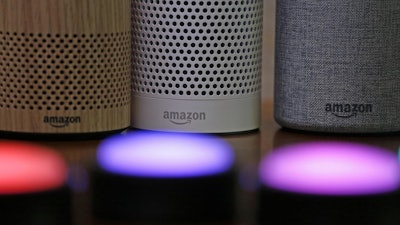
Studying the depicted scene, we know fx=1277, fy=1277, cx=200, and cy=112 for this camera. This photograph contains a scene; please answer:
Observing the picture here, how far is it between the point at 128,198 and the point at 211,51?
0.68 ft

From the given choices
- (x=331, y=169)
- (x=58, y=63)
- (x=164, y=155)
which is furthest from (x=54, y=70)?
(x=331, y=169)

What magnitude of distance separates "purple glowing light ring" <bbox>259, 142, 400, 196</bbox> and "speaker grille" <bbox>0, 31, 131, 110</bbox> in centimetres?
17

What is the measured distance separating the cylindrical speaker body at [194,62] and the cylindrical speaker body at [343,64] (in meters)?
0.04

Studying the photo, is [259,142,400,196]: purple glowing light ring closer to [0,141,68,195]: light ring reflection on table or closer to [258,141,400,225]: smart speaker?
[258,141,400,225]: smart speaker

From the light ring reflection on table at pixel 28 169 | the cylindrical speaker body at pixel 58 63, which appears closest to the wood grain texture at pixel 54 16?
the cylindrical speaker body at pixel 58 63

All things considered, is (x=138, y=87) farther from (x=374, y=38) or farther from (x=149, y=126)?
(x=374, y=38)

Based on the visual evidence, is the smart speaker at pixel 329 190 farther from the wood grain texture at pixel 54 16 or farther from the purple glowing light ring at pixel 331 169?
the wood grain texture at pixel 54 16

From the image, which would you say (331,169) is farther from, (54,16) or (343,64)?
(54,16)

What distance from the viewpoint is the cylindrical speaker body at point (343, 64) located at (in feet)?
3.85

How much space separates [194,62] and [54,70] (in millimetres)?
131

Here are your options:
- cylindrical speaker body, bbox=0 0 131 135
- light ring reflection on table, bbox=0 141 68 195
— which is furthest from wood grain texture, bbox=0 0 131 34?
light ring reflection on table, bbox=0 141 68 195

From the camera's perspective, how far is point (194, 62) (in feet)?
3.86

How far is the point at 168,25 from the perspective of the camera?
1.17m

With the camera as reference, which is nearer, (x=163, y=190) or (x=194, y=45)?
(x=163, y=190)
